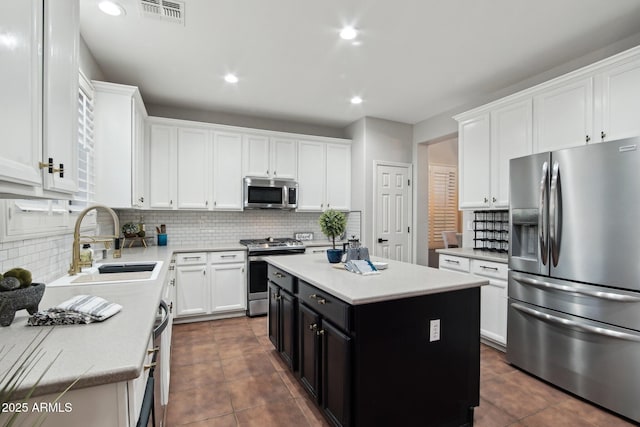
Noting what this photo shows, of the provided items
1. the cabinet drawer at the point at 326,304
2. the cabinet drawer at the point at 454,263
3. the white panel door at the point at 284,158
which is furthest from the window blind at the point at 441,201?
the cabinet drawer at the point at 326,304

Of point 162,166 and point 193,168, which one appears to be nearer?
point 162,166

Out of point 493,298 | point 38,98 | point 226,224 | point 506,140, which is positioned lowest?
point 493,298

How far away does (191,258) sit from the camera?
3775mm

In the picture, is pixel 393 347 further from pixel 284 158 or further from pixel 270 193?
pixel 284 158

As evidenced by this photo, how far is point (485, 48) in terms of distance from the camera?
272 cm

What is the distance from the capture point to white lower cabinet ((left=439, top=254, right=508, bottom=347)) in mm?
2877

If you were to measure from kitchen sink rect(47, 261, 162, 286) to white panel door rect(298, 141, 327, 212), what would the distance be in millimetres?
2499

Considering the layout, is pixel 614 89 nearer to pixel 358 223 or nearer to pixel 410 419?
pixel 410 419

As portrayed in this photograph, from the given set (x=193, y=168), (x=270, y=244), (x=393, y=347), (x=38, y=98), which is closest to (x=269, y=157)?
(x=193, y=168)

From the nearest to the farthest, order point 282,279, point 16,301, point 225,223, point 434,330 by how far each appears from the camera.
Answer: point 16,301 < point 434,330 < point 282,279 < point 225,223

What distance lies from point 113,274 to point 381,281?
1.84 metres

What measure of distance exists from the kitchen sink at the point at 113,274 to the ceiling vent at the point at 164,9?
1.87 meters

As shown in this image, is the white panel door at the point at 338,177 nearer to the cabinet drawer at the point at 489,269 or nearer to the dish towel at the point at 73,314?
the cabinet drawer at the point at 489,269

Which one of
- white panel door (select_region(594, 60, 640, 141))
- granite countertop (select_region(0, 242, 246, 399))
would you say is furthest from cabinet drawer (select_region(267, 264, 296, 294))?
white panel door (select_region(594, 60, 640, 141))
